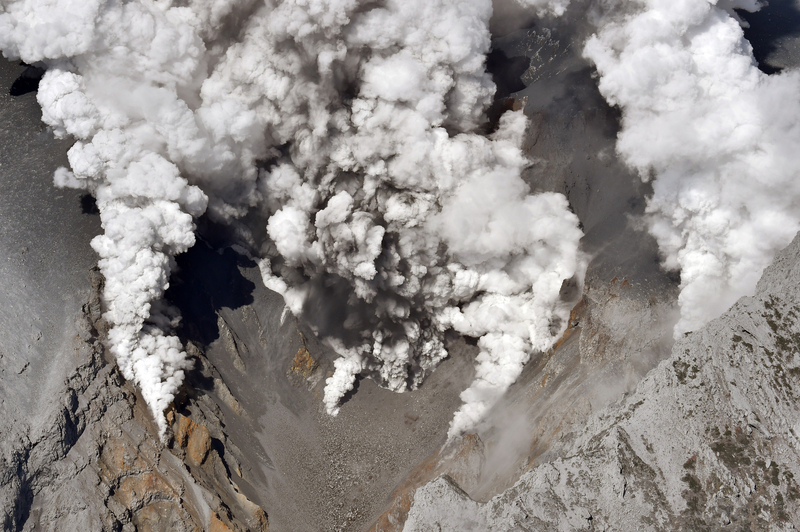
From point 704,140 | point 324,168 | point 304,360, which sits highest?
point 704,140

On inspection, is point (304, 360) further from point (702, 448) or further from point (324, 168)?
point (702, 448)

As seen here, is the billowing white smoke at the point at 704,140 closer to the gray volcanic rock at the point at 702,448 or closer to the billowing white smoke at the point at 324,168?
the billowing white smoke at the point at 324,168

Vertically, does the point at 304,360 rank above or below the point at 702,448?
below

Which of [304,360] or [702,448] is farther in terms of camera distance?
[304,360]

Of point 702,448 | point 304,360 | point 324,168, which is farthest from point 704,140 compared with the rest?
point 304,360

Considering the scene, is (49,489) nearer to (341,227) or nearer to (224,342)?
(224,342)

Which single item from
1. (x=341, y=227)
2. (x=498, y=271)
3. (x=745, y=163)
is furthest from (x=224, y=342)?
(x=745, y=163)
